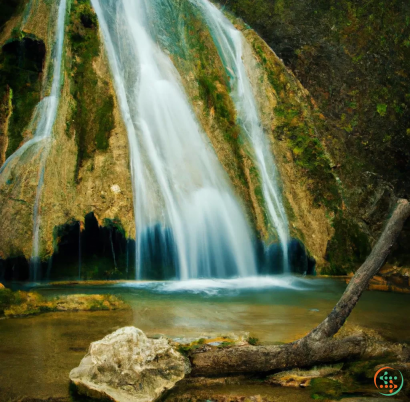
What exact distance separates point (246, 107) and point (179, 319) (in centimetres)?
622

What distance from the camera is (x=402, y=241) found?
8859 mm

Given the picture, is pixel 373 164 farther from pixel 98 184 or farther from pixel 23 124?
pixel 23 124

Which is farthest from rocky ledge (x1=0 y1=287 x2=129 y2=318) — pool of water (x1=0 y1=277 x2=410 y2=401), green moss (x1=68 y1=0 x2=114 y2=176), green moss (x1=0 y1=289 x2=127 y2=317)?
green moss (x1=68 y1=0 x2=114 y2=176)

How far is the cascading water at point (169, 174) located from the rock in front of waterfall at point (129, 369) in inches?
189

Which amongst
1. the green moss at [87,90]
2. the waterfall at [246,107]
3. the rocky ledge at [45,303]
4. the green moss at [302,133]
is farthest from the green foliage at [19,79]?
the green moss at [302,133]

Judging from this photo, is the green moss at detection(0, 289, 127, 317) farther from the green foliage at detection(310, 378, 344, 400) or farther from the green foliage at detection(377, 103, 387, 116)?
the green foliage at detection(377, 103, 387, 116)

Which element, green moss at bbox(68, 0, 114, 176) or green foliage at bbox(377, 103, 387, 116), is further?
green foliage at bbox(377, 103, 387, 116)

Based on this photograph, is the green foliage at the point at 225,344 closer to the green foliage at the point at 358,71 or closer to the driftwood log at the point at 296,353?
the driftwood log at the point at 296,353

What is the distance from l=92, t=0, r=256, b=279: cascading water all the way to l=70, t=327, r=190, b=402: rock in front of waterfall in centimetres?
480

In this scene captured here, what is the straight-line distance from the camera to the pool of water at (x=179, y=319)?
348cm

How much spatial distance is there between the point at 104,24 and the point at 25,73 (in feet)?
7.35

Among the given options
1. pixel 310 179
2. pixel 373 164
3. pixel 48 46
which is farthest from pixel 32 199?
pixel 373 164

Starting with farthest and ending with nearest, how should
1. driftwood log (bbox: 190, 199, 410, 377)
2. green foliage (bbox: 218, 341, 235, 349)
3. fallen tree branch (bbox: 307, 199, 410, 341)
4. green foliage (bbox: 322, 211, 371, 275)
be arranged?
1. green foliage (bbox: 322, 211, 371, 275)
2. fallen tree branch (bbox: 307, 199, 410, 341)
3. green foliage (bbox: 218, 341, 235, 349)
4. driftwood log (bbox: 190, 199, 410, 377)

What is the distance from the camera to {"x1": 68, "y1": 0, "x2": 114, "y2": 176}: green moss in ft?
28.4
